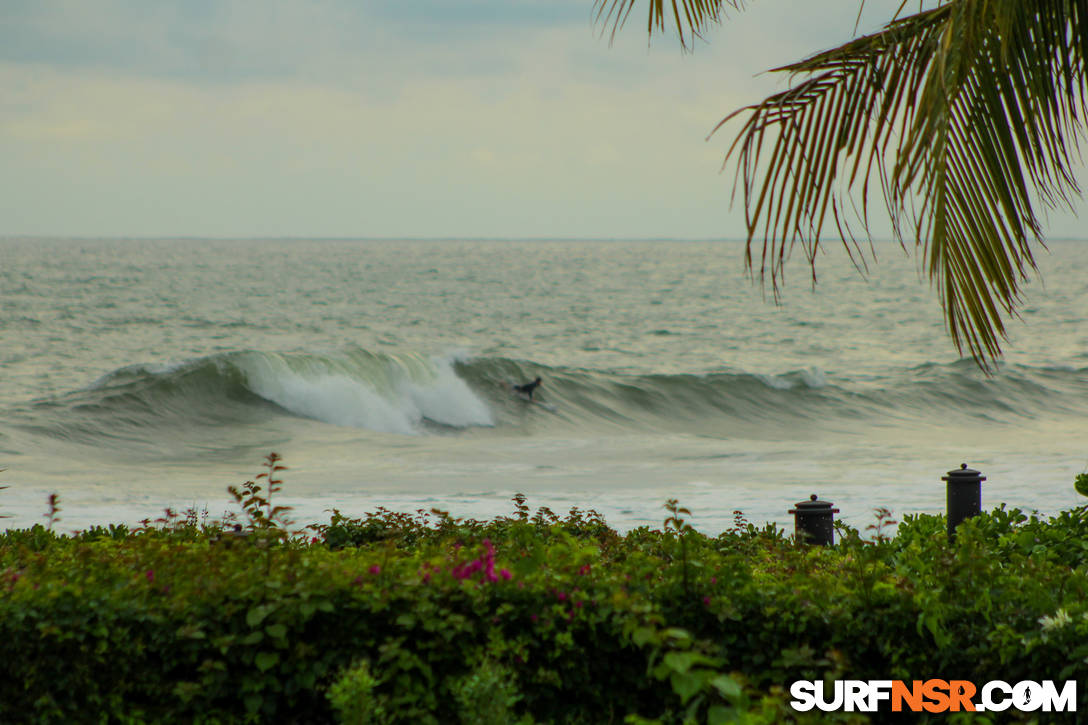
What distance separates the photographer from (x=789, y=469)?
1565 centimetres

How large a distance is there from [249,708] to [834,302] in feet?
205

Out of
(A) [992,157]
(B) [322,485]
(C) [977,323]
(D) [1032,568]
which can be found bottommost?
(B) [322,485]

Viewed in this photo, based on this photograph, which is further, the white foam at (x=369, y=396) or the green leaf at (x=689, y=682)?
the white foam at (x=369, y=396)

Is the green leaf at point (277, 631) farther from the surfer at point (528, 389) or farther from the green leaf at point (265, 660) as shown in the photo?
the surfer at point (528, 389)

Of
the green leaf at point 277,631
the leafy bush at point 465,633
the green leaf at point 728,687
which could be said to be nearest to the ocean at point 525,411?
the leafy bush at point 465,633

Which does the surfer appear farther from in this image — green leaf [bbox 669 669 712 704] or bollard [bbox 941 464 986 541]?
green leaf [bbox 669 669 712 704]

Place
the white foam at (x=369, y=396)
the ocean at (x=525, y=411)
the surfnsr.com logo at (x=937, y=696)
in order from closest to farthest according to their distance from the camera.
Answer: the surfnsr.com logo at (x=937, y=696)
the ocean at (x=525, y=411)
the white foam at (x=369, y=396)

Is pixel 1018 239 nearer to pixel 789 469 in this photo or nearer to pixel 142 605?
pixel 142 605

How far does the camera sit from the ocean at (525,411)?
13.4 meters

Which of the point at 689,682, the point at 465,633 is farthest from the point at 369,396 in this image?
the point at 689,682

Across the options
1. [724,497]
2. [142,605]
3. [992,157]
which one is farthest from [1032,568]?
[724,497]

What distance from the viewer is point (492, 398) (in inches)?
982

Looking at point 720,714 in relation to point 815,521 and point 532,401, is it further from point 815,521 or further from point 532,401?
point 532,401

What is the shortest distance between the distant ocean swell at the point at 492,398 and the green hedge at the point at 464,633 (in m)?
16.4
